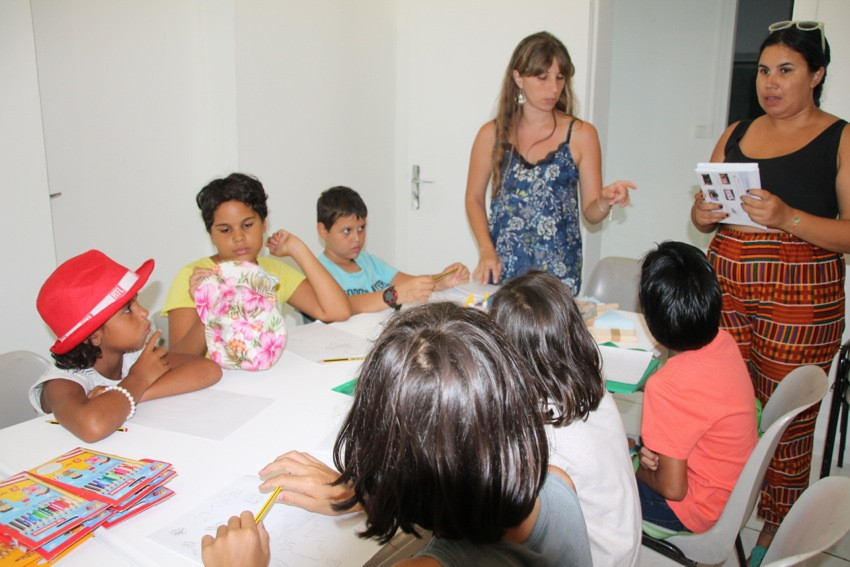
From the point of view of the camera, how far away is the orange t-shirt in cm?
145

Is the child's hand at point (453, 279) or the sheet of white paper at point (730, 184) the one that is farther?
the child's hand at point (453, 279)

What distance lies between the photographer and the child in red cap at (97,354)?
1373 millimetres

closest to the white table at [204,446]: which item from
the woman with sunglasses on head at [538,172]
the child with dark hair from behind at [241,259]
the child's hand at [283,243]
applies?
the child with dark hair from behind at [241,259]

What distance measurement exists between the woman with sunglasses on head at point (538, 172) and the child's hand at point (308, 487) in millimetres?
1466

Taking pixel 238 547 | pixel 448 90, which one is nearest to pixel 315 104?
pixel 448 90

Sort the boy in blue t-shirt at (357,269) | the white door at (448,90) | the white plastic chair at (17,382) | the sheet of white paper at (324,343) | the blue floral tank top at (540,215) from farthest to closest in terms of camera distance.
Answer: the white door at (448,90) → the blue floral tank top at (540,215) → the boy in blue t-shirt at (357,269) → the sheet of white paper at (324,343) → the white plastic chair at (17,382)

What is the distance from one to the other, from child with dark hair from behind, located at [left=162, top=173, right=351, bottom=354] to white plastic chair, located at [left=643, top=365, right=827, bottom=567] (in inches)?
51.7

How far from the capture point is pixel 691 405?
144cm

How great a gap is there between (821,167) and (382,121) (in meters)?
2.78

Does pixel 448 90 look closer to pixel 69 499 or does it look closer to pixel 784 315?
pixel 784 315

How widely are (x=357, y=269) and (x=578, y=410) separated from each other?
158cm

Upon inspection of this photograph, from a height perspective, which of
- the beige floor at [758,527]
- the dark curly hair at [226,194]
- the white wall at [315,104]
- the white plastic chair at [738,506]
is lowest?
the beige floor at [758,527]

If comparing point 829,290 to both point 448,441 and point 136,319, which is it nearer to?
point 448,441

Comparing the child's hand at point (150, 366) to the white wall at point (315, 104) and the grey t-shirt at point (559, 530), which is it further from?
the white wall at point (315, 104)
